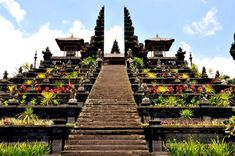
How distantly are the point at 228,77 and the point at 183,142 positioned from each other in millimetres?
17973

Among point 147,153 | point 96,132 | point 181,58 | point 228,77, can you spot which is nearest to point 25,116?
point 96,132

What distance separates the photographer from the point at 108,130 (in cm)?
1177

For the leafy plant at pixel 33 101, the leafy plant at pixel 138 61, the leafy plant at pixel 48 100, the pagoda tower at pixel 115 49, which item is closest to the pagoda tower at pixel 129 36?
the leafy plant at pixel 138 61

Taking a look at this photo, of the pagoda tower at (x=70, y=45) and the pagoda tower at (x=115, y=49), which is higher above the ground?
the pagoda tower at (x=115, y=49)

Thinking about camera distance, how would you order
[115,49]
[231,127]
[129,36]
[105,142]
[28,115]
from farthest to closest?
[115,49]
[129,36]
[28,115]
[105,142]
[231,127]

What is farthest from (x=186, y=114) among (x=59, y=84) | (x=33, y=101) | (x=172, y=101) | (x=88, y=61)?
(x=88, y=61)

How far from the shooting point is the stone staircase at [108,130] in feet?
34.3

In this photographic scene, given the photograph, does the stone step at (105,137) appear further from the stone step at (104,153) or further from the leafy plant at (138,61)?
the leafy plant at (138,61)

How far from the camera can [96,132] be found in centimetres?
1166

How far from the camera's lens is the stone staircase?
34.3 ft

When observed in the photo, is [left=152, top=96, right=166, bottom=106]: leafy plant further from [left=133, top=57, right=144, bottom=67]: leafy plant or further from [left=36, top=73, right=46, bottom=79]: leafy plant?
[left=133, top=57, right=144, bottom=67]: leafy plant

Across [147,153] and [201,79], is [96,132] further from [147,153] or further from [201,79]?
[201,79]

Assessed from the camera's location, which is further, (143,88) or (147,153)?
(143,88)

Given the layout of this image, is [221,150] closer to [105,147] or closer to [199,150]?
[199,150]
